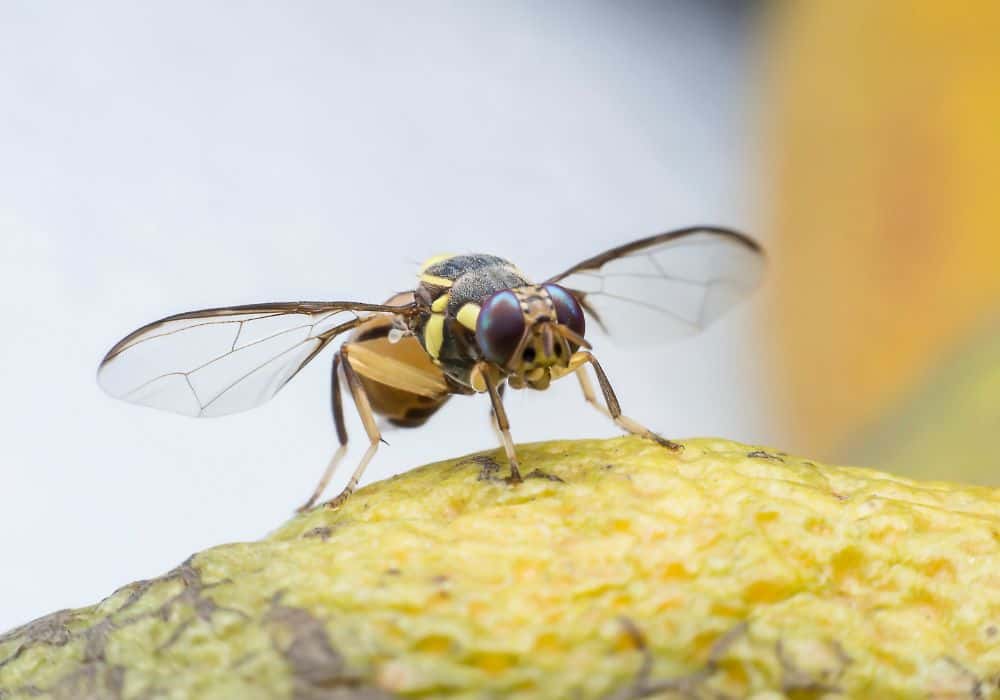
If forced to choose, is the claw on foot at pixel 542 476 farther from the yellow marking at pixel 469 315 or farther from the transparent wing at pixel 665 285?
the transparent wing at pixel 665 285

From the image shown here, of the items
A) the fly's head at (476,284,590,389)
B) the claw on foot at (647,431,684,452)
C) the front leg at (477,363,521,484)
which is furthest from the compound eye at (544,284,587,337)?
the claw on foot at (647,431,684,452)

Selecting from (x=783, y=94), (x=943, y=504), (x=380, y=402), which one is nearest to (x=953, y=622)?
(x=943, y=504)

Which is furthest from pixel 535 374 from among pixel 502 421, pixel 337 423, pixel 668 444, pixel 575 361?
pixel 337 423

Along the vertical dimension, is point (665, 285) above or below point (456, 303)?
below

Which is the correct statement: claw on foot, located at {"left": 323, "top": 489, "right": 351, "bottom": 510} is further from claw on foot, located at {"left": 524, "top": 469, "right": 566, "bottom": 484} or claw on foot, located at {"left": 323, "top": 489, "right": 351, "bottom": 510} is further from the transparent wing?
the transparent wing

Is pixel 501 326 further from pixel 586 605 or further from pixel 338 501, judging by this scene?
pixel 586 605

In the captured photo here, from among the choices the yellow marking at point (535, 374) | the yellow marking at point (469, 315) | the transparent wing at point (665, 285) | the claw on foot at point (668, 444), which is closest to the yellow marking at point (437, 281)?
the yellow marking at point (469, 315)

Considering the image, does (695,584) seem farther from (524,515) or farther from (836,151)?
(836,151)
